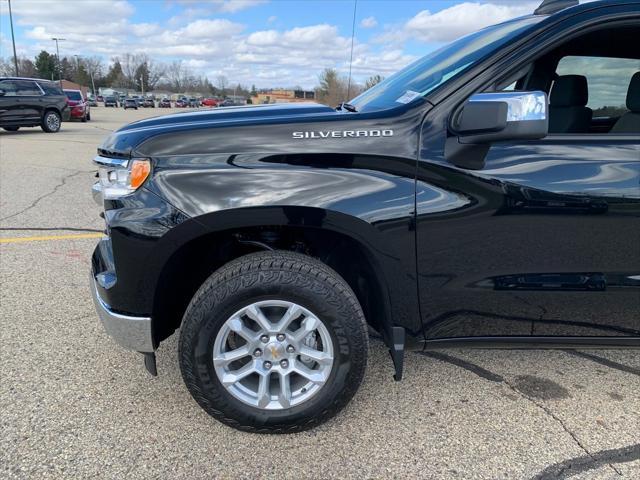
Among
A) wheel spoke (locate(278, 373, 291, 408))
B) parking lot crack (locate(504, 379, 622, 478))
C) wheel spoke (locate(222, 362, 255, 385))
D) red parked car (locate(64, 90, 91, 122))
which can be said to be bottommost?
parking lot crack (locate(504, 379, 622, 478))

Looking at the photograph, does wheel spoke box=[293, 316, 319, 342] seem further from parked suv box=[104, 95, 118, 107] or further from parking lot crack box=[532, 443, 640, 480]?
parked suv box=[104, 95, 118, 107]

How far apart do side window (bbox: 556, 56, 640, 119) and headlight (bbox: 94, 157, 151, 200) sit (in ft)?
7.80

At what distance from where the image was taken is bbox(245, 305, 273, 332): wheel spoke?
7.53ft

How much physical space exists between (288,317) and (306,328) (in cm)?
10

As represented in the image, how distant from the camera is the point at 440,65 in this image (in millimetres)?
2672

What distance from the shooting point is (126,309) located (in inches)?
92.0

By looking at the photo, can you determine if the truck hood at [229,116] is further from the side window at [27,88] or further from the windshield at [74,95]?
the windshield at [74,95]

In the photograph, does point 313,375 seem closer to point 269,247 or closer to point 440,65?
point 269,247

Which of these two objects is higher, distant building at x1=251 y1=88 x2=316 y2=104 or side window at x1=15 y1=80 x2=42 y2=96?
side window at x1=15 y1=80 x2=42 y2=96

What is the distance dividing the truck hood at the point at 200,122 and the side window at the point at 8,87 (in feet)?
51.9

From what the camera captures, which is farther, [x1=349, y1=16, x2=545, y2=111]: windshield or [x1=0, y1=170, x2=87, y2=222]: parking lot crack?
[x1=0, y1=170, x2=87, y2=222]: parking lot crack

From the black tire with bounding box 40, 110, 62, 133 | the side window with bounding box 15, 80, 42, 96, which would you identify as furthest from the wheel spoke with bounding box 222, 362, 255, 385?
the black tire with bounding box 40, 110, 62, 133

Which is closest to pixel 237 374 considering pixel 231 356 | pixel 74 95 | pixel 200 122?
pixel 231 356

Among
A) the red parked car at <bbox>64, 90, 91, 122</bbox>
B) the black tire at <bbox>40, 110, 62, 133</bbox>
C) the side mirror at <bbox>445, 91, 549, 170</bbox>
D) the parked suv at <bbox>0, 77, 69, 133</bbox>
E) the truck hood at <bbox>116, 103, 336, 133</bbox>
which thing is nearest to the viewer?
the side mirror at <bbox>445, 91, 549, 170</bbox>
